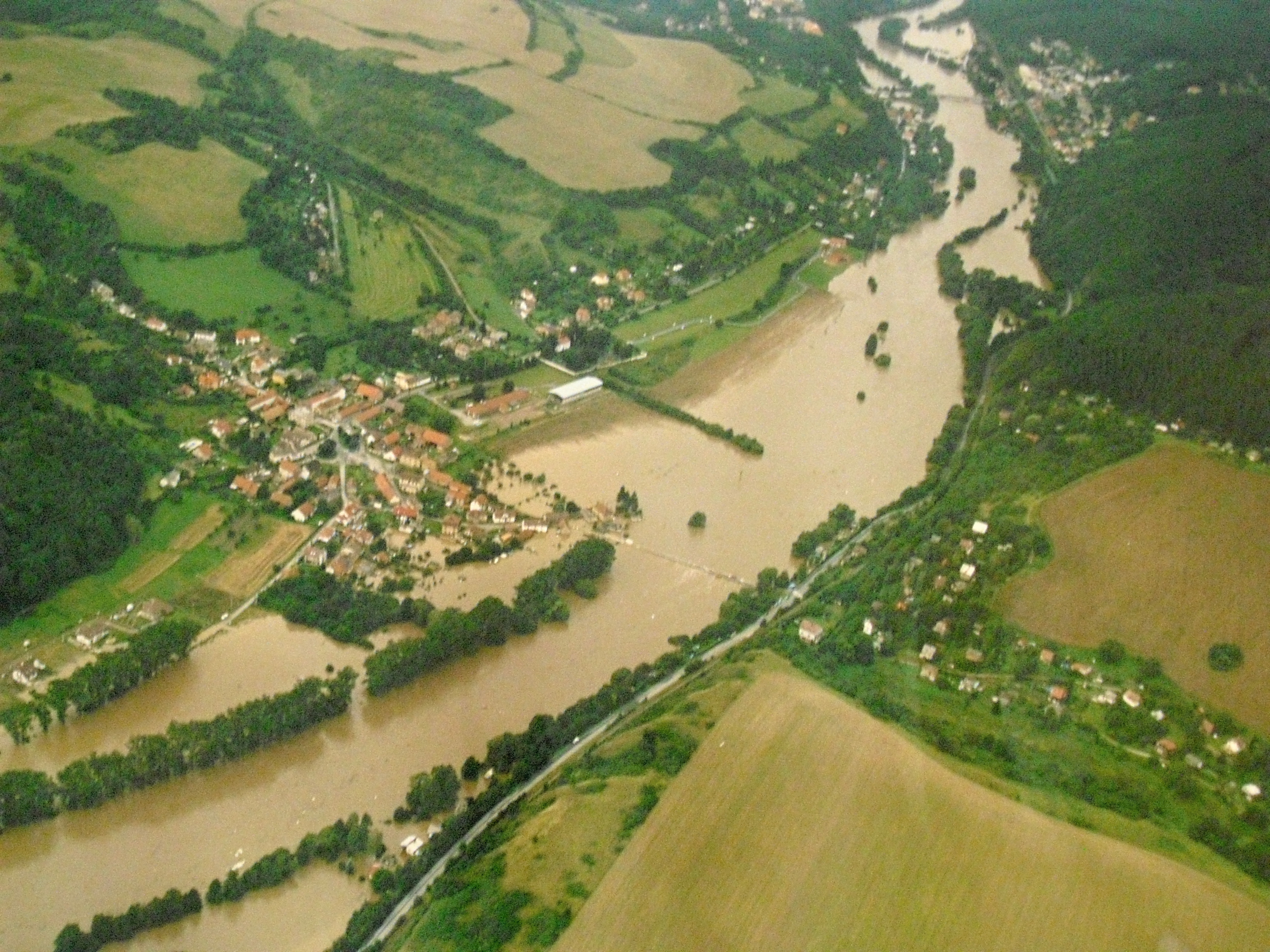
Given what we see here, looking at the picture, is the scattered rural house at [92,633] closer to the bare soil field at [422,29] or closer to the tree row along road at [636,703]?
the tree row along road at [636,703]

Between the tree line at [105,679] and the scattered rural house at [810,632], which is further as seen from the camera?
the scattered rural house at [810,632]

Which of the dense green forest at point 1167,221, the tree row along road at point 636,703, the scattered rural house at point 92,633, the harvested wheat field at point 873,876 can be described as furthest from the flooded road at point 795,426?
the scattered rural house at point 92,633

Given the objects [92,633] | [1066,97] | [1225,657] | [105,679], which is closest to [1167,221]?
[1066,97]

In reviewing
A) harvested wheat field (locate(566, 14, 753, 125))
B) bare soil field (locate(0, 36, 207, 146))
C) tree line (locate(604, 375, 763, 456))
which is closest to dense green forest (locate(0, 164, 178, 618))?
bare soil field (locate(0, 36, 207, 146))

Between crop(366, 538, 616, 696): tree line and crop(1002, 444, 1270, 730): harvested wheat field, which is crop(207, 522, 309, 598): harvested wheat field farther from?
crop(1002, 444, 1270, 730): harvested wheat field

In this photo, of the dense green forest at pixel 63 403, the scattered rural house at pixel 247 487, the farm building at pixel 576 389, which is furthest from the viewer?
the farm building at pixel 576 389

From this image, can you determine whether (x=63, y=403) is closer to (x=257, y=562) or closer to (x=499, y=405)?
(x=257, y=562)

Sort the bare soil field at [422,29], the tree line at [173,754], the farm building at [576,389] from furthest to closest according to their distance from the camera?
the bare soil field at [422,29] → the farm building at [576,389] → the tree line at [173,754]
